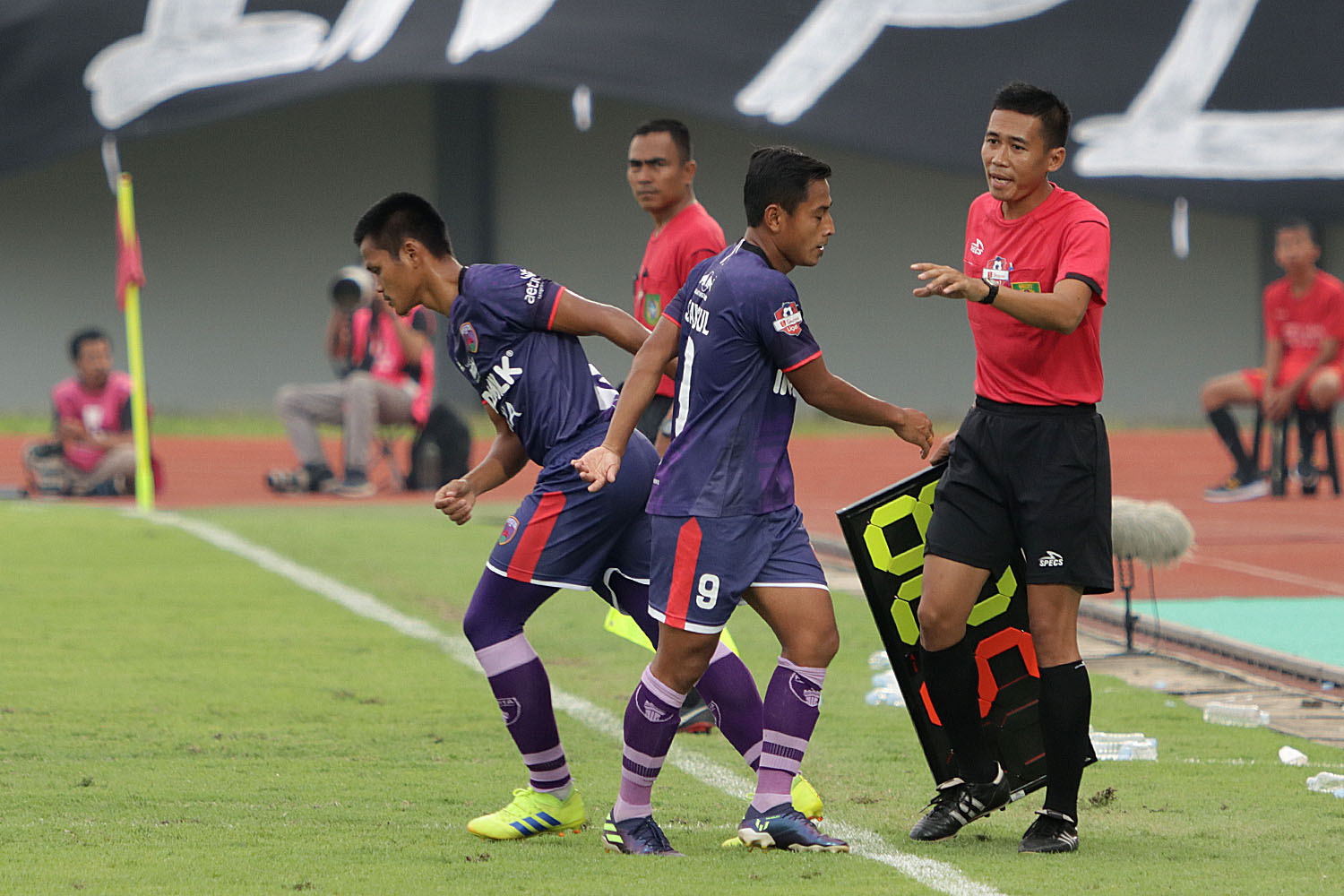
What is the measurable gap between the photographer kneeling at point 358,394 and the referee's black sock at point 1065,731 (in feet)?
35.3

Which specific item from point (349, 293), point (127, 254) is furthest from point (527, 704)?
point (349, 293)

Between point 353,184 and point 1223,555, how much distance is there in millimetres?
13835

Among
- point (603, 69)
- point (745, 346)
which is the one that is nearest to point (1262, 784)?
point (745, 346)

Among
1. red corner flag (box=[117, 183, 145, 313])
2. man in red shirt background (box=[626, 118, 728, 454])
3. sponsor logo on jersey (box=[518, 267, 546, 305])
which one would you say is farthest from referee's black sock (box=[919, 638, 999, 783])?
red corner flag (box=[117, 183, 145, 313])

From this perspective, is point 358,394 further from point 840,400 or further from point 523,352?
point 840,400

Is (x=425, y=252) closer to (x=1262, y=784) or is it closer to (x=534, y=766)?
(x=534, y=766)

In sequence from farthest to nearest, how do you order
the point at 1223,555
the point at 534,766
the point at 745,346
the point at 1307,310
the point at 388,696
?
the point at 1307,310 < the point at 1223,555 < the point at 388,696 < the point at 534,766 < the point at 745,346

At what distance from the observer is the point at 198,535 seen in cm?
1175

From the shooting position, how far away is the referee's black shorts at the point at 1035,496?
184 inches

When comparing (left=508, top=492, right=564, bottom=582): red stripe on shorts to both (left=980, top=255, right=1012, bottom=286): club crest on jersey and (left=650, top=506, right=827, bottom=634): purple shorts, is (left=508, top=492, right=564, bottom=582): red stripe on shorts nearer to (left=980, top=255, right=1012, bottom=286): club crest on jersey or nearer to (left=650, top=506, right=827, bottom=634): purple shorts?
(left=650, top=506, right=827, bottom=634): purple shorts

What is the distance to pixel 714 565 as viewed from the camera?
455 centimetres

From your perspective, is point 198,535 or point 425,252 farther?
point 198,535

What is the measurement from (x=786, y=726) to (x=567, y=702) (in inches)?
93.6

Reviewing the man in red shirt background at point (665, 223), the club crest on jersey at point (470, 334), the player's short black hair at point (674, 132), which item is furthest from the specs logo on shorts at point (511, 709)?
the player's short black hair at point (674, 132)
